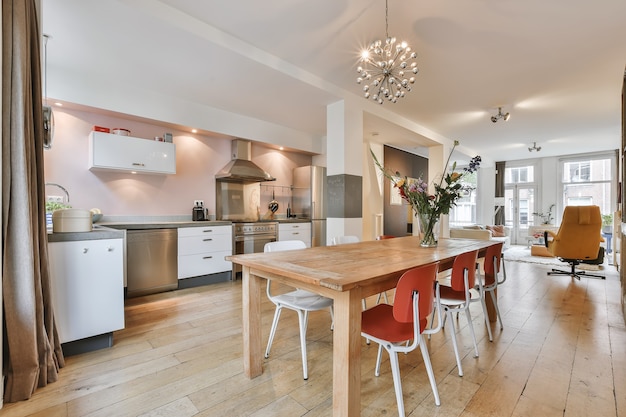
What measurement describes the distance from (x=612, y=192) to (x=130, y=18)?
Answer: 11103 millimetres

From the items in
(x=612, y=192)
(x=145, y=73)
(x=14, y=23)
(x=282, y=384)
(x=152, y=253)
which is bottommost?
(x=282, y=384)

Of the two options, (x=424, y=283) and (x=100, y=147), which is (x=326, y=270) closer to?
(x=424, y=283)

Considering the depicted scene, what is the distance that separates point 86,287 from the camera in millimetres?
2008

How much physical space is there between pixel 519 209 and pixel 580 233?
18.6 ft

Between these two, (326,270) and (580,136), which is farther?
(580,136)

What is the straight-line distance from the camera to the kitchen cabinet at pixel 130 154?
130 inches

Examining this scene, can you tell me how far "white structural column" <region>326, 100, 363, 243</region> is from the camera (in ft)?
12.9

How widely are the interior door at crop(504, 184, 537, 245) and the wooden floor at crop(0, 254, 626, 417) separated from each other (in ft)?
24.6

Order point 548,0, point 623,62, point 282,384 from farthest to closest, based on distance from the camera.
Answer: point 623,62 < point 548,0 < point 282,384

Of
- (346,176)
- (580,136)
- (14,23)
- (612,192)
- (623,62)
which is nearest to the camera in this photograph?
(14,23)

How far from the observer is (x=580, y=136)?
6402 mm

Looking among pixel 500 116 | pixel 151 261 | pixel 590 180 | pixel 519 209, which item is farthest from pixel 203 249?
pixel 590 180

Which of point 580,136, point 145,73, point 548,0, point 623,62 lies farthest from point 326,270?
point 580,136

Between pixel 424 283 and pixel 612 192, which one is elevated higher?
pixel 612 192
